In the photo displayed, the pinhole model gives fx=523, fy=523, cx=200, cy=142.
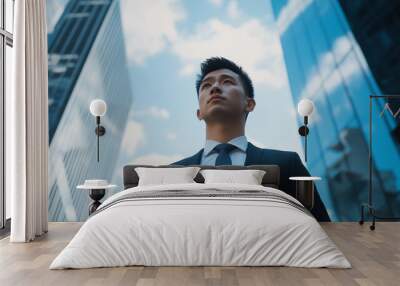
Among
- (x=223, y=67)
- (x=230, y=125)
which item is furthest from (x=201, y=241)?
(x=223, y=67)

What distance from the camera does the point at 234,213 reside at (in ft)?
14.1

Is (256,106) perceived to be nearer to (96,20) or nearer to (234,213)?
(96,20)

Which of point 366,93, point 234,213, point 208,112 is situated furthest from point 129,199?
point 366,93

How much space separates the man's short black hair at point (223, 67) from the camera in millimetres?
7105

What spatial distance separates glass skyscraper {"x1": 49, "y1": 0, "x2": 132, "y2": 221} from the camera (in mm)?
7082

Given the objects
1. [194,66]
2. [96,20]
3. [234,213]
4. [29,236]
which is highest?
[96,20]

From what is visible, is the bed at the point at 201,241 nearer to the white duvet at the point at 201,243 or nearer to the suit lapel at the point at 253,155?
the white duvet at the point at 201,243

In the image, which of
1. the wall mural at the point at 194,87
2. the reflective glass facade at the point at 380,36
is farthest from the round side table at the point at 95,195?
the reflective glass facade at the point at 380,36

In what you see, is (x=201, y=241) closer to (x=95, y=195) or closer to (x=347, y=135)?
(x=95, y=195)

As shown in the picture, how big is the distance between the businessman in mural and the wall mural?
95mm

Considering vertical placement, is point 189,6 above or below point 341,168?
above

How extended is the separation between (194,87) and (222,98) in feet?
1.35

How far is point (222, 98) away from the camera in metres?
7.11

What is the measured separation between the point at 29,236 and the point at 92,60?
269cm
